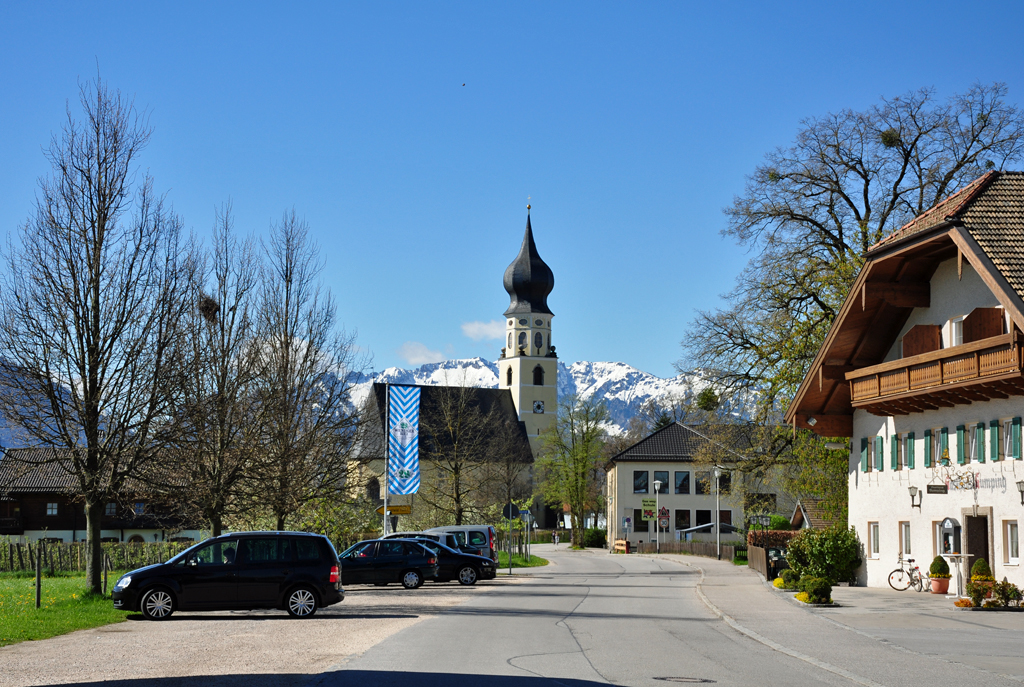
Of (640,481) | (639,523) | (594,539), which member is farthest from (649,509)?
(594,539)

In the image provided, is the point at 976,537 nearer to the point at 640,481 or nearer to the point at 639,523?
the point at 640,481

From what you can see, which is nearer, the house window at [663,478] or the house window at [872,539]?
the house window at [872,539]

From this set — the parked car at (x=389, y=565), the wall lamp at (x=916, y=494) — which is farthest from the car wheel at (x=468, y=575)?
the wall lamp at (x=916, y=494)

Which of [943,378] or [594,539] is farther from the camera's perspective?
[594,539]

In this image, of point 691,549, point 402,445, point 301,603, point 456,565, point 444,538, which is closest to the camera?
point 301,603

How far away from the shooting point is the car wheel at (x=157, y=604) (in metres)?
20.0

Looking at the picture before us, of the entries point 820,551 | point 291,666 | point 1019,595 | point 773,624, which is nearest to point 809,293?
point 820,551

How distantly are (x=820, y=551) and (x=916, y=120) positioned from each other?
15046 mm

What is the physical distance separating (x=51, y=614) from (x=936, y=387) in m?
21.0

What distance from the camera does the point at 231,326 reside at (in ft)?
110

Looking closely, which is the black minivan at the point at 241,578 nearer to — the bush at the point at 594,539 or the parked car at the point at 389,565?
the parked car at the point at 389,565

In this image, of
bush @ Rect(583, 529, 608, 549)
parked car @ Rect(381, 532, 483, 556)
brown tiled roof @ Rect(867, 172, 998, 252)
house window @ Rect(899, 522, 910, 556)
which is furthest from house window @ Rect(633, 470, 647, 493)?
brown tiled roof @ Rect(867, 172, 998, 252)

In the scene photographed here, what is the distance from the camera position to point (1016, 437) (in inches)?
997

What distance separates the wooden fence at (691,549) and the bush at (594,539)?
13.6 m
